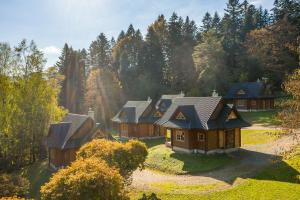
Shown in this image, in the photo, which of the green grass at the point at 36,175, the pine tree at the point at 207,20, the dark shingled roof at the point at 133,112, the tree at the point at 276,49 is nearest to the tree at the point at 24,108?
the green grass at the point at 36,175

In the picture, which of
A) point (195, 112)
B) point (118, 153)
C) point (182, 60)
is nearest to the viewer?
point (118, 153)

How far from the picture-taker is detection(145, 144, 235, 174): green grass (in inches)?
1078

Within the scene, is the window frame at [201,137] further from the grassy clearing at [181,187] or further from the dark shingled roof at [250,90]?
the dark shingled roof at [250,90]

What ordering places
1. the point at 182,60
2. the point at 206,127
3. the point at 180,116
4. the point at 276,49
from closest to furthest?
the point at 206,127
the point at 180,116
the point at 276,49
the point at 182,60

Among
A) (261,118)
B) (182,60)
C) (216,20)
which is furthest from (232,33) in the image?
(261,118)

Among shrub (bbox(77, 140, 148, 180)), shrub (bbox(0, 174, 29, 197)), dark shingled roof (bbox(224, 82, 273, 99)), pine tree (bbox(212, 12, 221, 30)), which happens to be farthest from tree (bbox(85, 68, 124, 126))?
pine tree (bbox(212, 12, 221, 30))

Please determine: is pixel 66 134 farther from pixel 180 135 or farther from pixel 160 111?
pixel 160 111

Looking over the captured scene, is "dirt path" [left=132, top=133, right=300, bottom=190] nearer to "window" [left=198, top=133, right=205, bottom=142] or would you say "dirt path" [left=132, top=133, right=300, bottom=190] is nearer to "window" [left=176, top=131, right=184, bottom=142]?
"window" [left=198, top=133, right=205, bottom=142]

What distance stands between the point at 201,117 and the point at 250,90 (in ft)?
94.5

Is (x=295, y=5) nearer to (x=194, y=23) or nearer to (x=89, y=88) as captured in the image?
(x=194, y=23)

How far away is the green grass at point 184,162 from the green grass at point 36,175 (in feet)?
36.3

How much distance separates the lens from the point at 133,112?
46.3m

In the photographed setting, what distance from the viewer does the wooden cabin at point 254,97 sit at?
5528cm

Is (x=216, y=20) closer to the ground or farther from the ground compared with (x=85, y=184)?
farther from the ground
